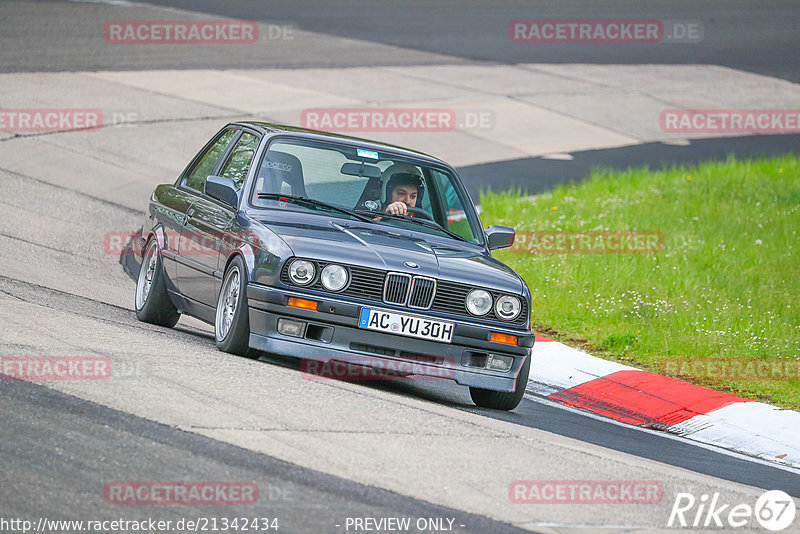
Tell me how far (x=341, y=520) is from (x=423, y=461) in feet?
3.09

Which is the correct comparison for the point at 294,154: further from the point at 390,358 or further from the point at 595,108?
the point at 595,108

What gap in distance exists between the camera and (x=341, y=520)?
508 cm

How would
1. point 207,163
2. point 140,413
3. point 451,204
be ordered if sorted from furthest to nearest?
point 207,163, point 451,204, point 140,413

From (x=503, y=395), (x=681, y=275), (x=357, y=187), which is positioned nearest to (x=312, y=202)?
(x=357, y=187)

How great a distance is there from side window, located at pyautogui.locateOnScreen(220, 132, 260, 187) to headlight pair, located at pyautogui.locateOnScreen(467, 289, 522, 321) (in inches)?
78.4

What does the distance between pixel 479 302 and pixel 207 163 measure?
2.87m

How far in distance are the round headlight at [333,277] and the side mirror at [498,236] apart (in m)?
1.70

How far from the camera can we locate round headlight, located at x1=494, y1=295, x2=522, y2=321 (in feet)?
25.1

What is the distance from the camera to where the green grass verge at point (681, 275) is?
10469mm

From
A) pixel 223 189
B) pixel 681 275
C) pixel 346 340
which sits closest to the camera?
pixel 346 340

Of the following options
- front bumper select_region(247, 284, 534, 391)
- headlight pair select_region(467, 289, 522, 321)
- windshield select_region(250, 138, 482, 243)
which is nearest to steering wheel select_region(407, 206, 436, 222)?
windshield select_region(250, 138, 482, 243)

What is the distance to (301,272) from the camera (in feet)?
24.2

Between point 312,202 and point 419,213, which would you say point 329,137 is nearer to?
point 312,202

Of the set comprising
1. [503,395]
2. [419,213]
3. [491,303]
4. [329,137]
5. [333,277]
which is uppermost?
[329,137]
